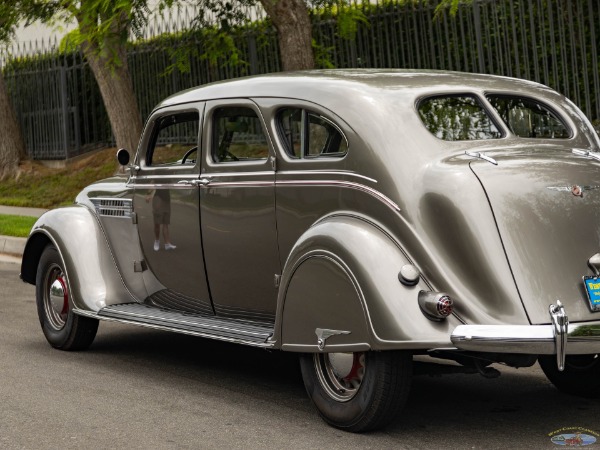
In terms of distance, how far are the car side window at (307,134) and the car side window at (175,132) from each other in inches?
33.9

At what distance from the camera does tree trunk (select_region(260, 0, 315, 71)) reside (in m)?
13.9

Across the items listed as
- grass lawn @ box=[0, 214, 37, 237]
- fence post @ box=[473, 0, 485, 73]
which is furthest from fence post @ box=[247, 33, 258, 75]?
fence post @ box=[473, 0, 485, 73]

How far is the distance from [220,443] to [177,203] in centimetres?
211

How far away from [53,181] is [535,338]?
18077 mm

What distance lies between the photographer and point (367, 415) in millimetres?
5707

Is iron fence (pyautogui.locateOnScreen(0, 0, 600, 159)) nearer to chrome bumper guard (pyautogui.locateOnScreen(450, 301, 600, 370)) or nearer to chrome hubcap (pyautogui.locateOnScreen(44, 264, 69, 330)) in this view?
chrome hubcap (pyautogui.locateOnScreen(44, 264, 69, 330))

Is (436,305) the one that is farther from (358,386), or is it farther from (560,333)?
(358,386)

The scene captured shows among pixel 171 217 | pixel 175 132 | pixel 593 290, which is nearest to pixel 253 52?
pixel 175 132

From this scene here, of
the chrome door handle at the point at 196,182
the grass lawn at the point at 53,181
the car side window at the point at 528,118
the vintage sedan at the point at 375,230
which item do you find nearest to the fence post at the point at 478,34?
the grass lawn at the point at 53,181

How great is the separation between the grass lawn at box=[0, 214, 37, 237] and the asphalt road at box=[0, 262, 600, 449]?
7.32m

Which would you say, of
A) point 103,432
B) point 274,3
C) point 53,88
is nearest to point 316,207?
point 103,432

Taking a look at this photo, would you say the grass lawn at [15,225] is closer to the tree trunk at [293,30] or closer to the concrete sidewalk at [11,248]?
the concrete sidewalk at [11,248]

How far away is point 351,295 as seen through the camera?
225 inches

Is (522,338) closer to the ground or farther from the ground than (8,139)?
closer to the ground
